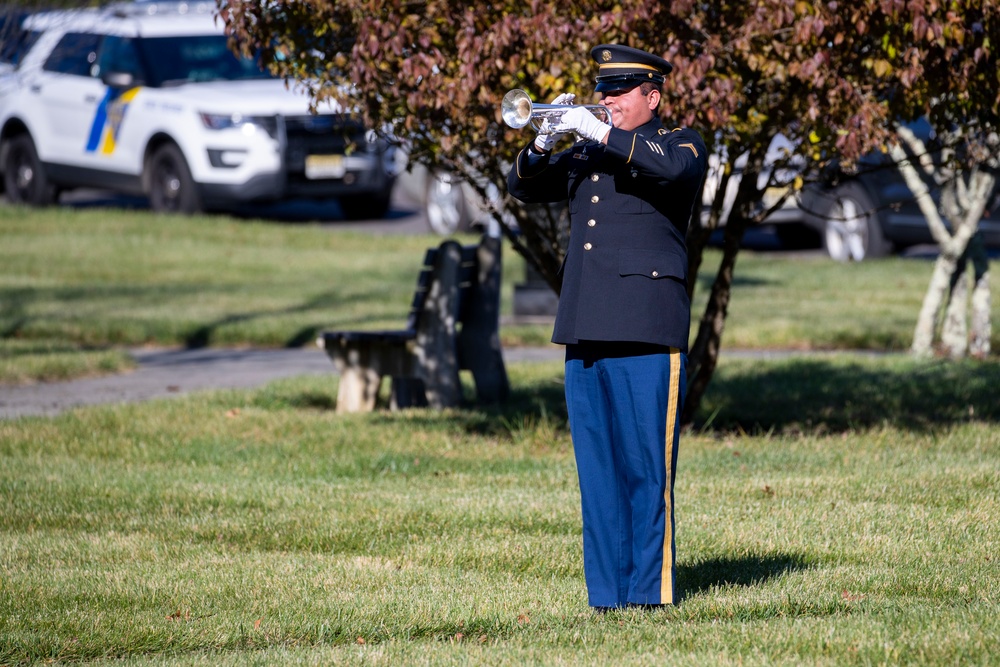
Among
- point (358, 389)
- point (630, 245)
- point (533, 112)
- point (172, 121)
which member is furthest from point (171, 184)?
point (533, 112)

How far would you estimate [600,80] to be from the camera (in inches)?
194

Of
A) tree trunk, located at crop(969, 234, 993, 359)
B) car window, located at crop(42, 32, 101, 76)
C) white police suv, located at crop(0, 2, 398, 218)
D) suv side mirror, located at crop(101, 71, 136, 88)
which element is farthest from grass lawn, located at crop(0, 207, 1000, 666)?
car window, located at crop(42, 32, 101, 76)

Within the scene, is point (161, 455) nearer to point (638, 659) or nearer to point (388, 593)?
point (388, 593)

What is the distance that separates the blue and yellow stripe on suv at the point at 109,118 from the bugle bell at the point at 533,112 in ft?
46.2

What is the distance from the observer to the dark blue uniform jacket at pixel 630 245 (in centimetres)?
483

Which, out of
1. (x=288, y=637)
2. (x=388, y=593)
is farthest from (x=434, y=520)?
(x=288, y=637)

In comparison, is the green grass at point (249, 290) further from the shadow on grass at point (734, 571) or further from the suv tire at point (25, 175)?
the shadow on grass at point (734, 571)

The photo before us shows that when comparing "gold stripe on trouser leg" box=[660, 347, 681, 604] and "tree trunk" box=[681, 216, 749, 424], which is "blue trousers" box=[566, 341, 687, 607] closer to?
"gold stripe on trouser leg" box=[660, 347, 681, 604]

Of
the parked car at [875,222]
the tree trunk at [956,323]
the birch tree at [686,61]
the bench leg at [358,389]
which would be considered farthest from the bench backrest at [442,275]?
the parked car at [875,222]

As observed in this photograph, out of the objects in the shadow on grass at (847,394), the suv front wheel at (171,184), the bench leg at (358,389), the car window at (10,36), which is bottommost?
the shadow on grass at (847,394)

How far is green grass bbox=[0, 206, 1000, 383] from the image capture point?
12.3 metres

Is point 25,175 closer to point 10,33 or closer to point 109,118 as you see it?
point 109,118

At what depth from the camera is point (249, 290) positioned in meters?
14.7

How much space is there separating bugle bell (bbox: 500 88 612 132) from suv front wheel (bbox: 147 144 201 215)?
13550 mm
